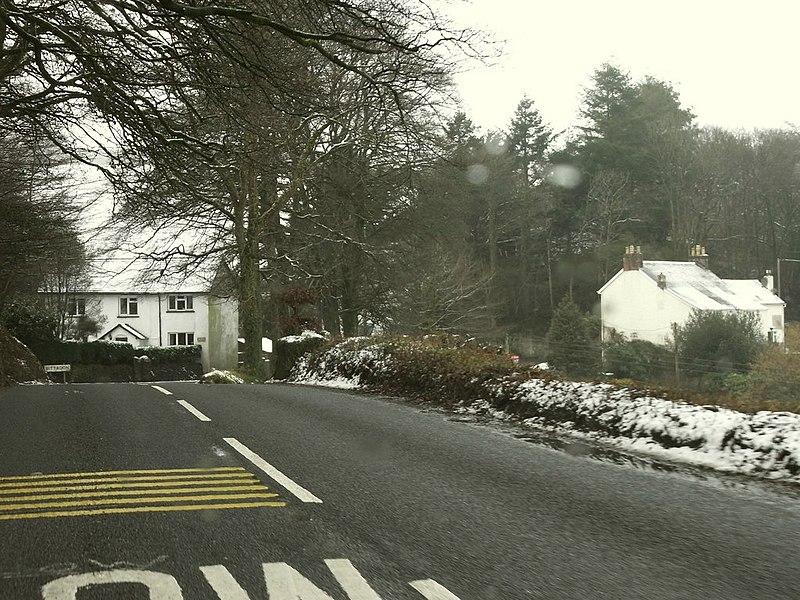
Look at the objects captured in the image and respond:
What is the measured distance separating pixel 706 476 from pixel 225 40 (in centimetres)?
718

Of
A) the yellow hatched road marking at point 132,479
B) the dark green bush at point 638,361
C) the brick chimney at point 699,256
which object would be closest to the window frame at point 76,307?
the brick chimney at point 699,256

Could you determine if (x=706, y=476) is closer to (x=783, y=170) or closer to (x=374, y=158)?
(x=374, y=158)

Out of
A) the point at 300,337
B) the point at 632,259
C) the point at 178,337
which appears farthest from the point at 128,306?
the point at 300,337

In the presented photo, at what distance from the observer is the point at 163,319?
65000mm

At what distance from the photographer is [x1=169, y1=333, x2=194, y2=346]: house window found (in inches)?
2562

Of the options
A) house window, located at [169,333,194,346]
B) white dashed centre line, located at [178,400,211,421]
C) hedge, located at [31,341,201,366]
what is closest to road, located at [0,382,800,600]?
white dashed centre line, located at [178,400,211,421]

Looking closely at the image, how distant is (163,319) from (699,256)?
38.3m

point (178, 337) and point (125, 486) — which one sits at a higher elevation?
point (178, 337)

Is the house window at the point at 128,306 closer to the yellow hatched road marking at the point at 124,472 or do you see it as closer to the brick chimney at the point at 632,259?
the brick chimney at the point at 632,259

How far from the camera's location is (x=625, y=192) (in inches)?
2288

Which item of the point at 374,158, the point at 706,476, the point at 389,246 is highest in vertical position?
the point at 374,158

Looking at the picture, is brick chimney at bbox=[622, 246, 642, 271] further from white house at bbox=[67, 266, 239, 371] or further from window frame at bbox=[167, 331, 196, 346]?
window frame at bbox=[167, 331, 196, 346]

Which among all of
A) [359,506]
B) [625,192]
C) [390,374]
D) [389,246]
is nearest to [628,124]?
[625,192]

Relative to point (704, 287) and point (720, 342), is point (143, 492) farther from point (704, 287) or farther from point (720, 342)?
point (704, 287)
